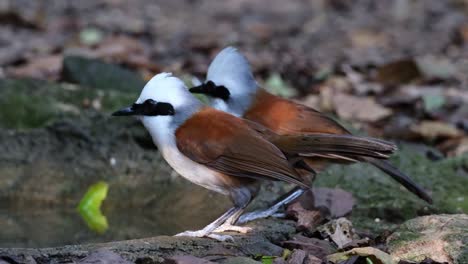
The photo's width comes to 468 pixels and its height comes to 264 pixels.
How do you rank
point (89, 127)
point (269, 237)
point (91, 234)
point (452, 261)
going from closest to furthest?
point (452, 261)
point (269, 237)
point (91, 234)
point (89, 127)

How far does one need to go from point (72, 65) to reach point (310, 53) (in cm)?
370

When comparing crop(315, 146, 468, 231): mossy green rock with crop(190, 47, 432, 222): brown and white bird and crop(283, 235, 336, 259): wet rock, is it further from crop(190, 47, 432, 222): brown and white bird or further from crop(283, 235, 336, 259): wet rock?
crop(283, 235, 336, 259): wet rock

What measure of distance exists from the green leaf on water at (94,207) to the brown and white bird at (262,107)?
789 mm

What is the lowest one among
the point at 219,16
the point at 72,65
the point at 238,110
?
the point at 219,16

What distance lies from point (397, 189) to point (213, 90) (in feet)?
4.18

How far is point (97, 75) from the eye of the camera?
727 centimetres

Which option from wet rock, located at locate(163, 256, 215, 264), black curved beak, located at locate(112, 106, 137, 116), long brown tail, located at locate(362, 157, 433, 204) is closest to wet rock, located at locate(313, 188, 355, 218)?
long brown tail, located at locate(362, 157, 433, 204)

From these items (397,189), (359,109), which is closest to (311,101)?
(359,109)

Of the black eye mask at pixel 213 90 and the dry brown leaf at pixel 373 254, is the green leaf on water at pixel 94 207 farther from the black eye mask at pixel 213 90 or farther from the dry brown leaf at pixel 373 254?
the dry brown leaf at pixel 373 254

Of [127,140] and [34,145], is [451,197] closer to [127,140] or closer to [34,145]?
[127,140]

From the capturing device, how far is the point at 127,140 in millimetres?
5816

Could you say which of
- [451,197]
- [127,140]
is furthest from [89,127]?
[451,197]

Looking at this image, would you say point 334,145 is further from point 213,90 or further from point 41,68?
point 41,68

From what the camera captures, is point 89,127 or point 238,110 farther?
point 89,127
